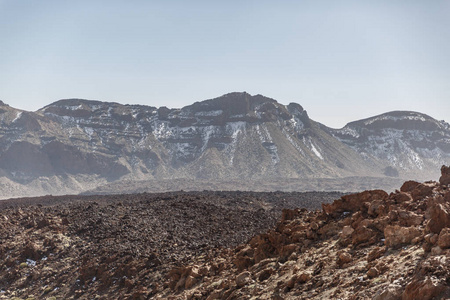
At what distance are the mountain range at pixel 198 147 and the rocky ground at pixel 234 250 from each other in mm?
91974

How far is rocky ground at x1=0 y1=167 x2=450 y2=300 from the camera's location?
8.72 m

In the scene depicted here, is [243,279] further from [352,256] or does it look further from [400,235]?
[400,235]

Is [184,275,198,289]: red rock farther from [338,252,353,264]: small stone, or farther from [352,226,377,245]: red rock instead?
[338,252,353,264]: small stone

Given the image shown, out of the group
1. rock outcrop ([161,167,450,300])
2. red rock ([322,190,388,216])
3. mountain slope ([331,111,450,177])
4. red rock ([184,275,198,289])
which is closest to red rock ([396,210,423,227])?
rock outcrop ([161,167,450,300])

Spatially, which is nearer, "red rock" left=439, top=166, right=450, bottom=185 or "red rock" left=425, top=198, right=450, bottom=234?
"red rock" left=425, top=198, right=450, bottom=234

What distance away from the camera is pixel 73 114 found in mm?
165500

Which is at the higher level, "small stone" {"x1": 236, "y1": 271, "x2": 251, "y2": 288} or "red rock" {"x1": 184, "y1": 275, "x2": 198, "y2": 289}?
"small stone" {"x1": 236, "y1": 271, "x2": 251, "y2": 288}

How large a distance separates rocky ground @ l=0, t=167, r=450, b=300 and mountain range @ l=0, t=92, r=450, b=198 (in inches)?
3621

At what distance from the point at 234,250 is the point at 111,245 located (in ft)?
26.5

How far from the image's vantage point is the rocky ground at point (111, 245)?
18.1 metres

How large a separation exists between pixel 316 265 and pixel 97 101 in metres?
177

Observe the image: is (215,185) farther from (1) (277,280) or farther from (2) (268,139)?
(1) (277,280)

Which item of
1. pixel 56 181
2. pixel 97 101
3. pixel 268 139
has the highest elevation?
pixel 97 101

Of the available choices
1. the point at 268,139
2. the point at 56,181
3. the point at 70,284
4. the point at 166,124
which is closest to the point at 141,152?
the point at 166,124
